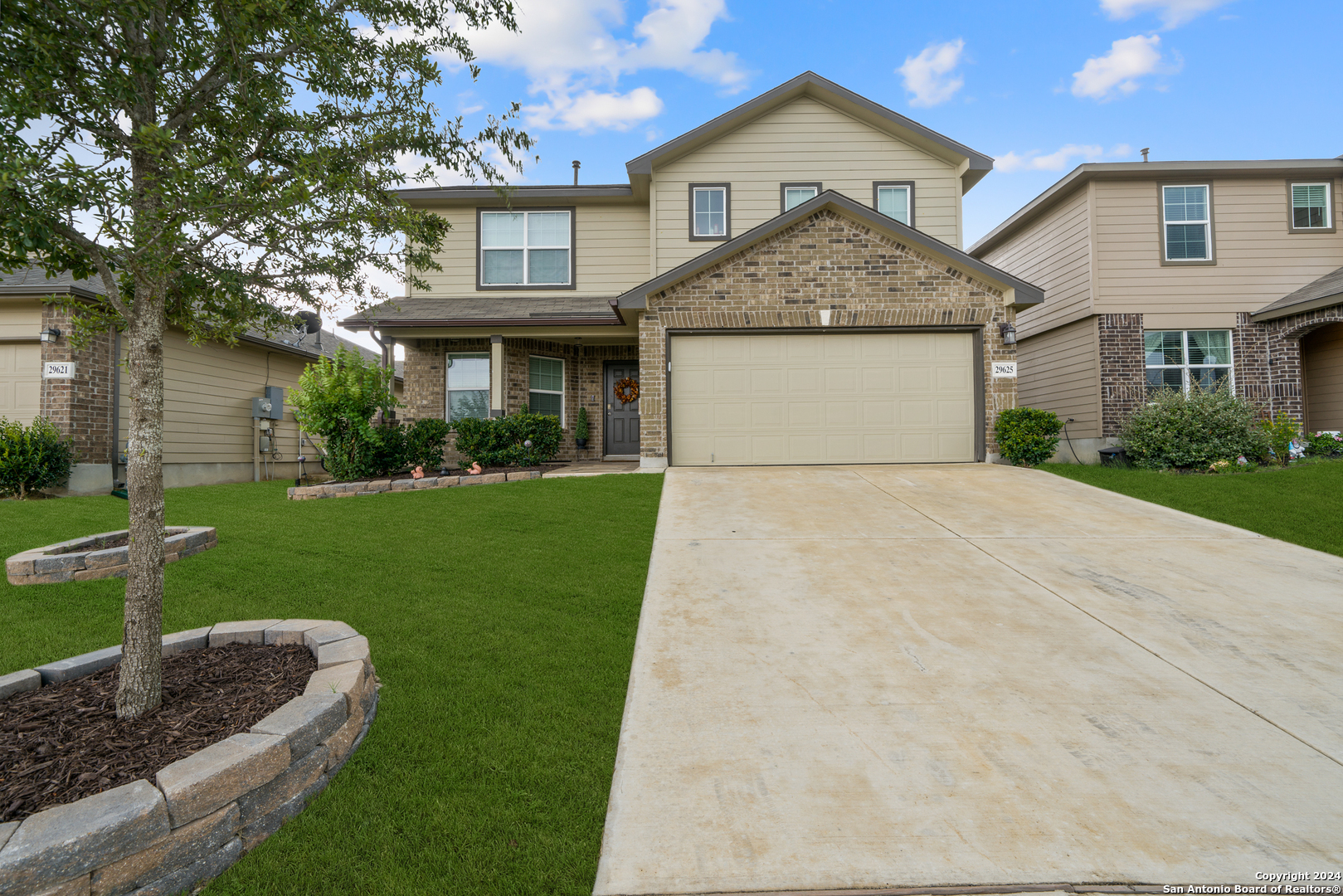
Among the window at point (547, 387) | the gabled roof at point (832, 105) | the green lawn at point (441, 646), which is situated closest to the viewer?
the green lawn at point (441, 646)

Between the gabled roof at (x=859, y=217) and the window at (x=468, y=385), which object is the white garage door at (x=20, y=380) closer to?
the window at (x=468, y=385)

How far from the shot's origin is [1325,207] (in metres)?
12.6

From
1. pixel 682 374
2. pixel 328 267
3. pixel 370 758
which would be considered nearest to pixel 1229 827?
pixel 370 758

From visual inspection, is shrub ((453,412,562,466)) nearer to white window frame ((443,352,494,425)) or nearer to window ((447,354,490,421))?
window ((447,354,490,421))

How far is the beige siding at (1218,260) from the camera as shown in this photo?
12.4m

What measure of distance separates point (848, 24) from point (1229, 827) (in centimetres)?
1524

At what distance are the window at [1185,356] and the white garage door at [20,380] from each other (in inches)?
793

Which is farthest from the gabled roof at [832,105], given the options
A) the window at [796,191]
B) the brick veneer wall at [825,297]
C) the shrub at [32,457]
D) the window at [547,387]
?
the shrub at [32,457]

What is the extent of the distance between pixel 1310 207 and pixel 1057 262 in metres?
4.55

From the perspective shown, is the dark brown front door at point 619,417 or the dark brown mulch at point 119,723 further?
the dark brown front door at point 619,417

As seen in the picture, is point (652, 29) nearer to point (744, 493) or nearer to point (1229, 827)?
point (744, 493)

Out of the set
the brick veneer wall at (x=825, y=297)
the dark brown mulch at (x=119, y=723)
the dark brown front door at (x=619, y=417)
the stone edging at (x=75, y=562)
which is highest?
the brick veneer wall at (x=825, y=297)

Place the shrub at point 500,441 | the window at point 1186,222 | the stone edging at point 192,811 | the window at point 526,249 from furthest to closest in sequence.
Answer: the window at point 526,249 < the window at point 1186,222 < the shrub at point 500,441 < the stone edging at point 192,811

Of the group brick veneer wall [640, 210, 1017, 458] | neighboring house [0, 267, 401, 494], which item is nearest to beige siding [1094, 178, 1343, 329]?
brick veneer wall [640, 210, 1017, 458]
